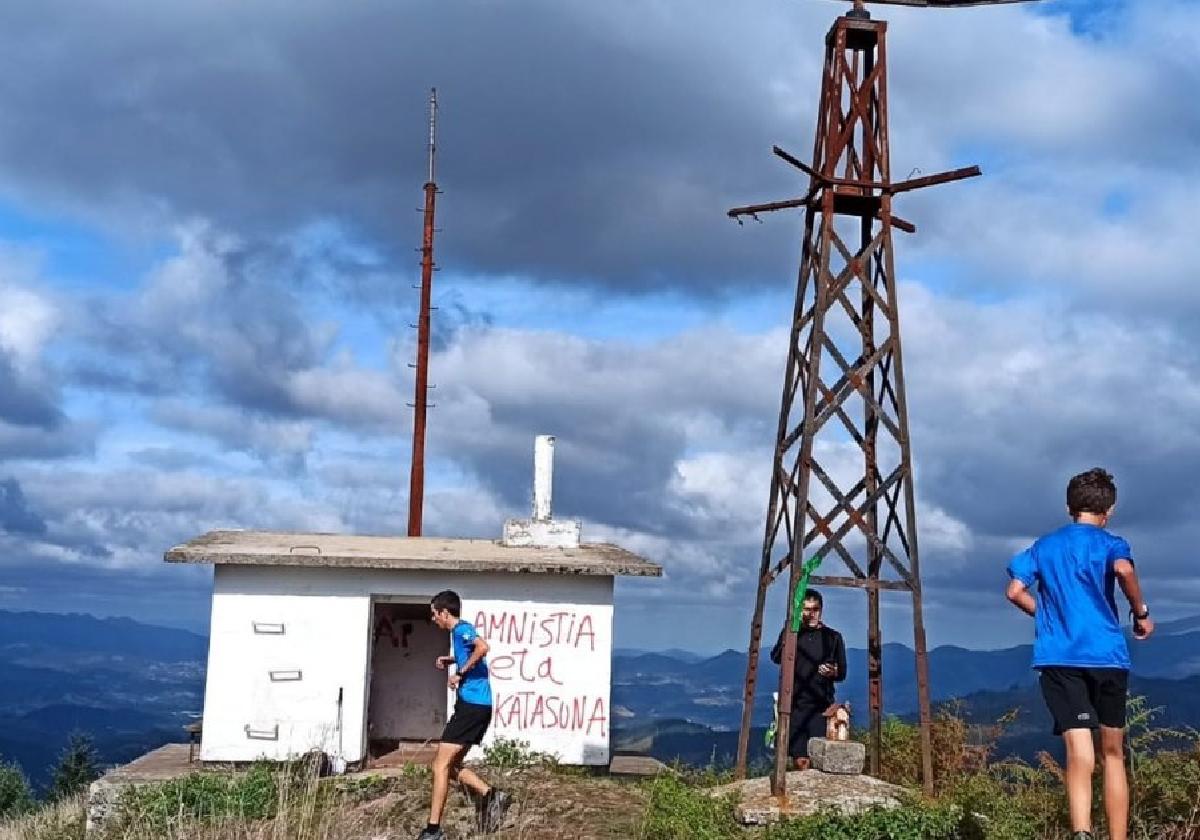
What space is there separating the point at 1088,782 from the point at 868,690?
6.16m

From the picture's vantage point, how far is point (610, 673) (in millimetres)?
15445

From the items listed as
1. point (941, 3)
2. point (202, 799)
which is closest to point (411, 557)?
point (202, 799)

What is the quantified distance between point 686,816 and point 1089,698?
4366 mm

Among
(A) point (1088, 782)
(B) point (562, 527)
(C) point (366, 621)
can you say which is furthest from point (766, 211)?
(A) point (1088, 782)

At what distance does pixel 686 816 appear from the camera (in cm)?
1078

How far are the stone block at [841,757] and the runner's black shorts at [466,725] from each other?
12.1ft

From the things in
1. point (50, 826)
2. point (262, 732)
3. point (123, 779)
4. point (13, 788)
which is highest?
point (262, 732)

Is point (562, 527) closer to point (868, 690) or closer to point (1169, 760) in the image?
point (868, 690)

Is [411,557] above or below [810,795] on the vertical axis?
above

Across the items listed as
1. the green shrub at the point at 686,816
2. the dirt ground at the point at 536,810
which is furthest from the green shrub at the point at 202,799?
the green shrub at the point at 686,816

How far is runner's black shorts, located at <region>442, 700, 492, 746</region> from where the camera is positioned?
9977 mm

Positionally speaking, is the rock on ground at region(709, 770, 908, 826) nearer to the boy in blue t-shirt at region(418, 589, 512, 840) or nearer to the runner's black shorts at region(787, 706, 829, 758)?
the runner's black shorts at region(787, 706, 829, 758)

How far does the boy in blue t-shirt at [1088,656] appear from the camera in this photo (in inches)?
292

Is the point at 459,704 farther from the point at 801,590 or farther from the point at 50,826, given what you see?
the point at 50,826
